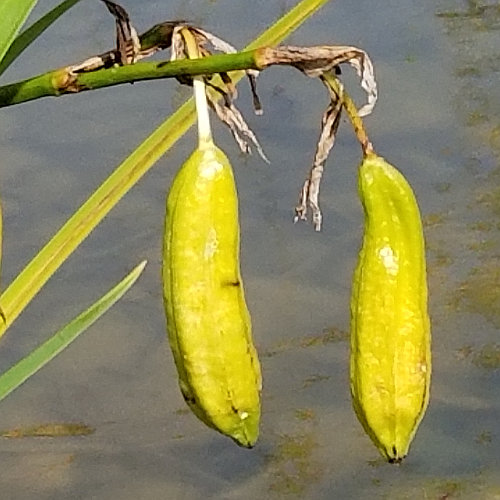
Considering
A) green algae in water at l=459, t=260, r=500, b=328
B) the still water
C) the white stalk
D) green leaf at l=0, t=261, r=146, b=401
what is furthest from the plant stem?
green algae in water at l=459, t=260, r=500, b=328

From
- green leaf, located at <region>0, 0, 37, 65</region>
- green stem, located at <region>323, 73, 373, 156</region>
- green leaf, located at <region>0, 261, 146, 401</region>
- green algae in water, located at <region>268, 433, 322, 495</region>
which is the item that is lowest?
green algae in water, located at <region>268, 433, 322, 495</region>

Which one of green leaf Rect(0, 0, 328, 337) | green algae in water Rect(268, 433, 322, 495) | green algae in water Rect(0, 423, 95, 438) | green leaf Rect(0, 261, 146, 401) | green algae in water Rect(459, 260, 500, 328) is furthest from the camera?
green algae in water Rect(459, 260, 500, 328)

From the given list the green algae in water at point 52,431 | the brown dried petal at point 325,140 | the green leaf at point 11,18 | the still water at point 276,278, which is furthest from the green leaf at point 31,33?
the green algae in water at point 52,431

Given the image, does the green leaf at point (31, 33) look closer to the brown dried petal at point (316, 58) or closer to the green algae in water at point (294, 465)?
the brown dried petal at point (316, 58)

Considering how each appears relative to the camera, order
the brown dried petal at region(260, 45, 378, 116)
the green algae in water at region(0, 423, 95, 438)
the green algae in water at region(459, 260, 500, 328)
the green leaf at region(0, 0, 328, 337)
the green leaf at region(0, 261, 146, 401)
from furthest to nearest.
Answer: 1. the green algae in water at region(459, 260, 500, 328)
2. the green algae in water at region(0, 423, 95, 438)
3. the green leaf at region(0, 0, 328, 337)
4. the green leaf at region(0, 261, 146, 401)
5. the brown dried petal at region(260, 45, 378, 116)

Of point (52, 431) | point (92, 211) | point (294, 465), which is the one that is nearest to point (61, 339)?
point (92, 211)

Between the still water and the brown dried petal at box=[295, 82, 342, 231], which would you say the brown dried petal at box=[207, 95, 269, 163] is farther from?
the still water

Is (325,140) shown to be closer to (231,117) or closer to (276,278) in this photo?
(231,117)

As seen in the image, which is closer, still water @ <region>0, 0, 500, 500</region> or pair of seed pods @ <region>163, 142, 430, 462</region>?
pair of seed pods @ <region>163, 142, 430, 462</region>
